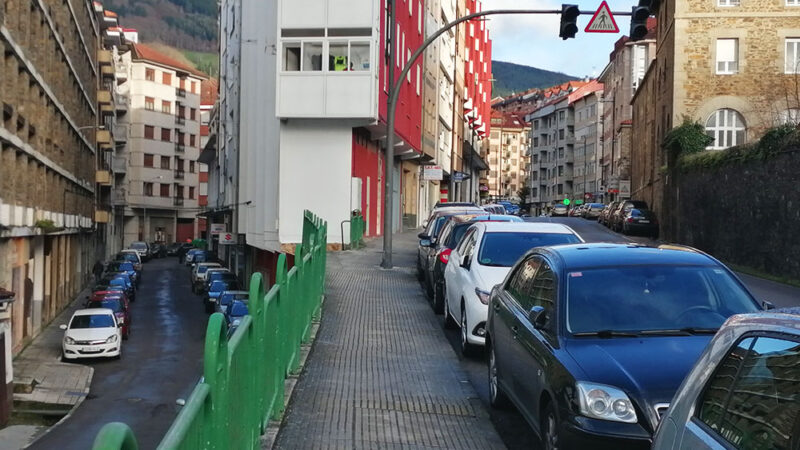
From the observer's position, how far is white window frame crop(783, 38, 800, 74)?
132ft

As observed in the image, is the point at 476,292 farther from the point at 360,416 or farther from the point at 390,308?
the point at 390,308

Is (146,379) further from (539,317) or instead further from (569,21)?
(539,317)

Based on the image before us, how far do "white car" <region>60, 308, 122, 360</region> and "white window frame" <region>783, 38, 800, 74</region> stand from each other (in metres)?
30.7

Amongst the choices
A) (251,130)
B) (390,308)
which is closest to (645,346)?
(390,308)

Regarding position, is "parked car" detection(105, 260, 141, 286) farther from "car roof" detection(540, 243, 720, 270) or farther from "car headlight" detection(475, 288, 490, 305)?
"car roof" detection(540, 243, 720, 270)

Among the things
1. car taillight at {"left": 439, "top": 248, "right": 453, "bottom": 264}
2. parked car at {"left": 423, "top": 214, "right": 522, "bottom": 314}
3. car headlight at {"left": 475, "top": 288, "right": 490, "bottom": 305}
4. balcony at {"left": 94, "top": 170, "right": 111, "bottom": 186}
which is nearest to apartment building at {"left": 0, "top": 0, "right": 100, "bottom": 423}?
balcony at {"left": 94, "top": 170, "right": 111, "bottom": 186}

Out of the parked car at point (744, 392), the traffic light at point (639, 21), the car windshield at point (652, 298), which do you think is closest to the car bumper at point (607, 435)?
the car windshield at point (652, 298)

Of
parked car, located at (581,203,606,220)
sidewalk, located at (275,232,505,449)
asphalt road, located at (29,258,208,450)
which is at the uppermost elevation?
parked car, located at (581,203,606,220)

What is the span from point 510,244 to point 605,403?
6.62 meters

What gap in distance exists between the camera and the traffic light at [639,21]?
16.6 metres

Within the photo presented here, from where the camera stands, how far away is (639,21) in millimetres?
16781

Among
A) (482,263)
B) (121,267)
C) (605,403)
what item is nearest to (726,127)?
(482,263)

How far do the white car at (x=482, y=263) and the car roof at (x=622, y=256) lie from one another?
10.7ft

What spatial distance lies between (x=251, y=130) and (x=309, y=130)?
1166 cm
